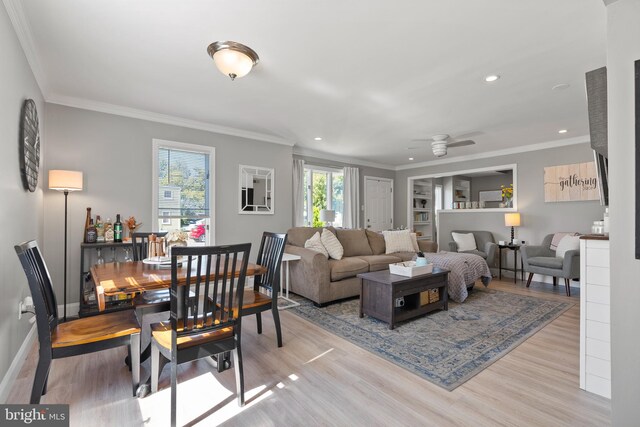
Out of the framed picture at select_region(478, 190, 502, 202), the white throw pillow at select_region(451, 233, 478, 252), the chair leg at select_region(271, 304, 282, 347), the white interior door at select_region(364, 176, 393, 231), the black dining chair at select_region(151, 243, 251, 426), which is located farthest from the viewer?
the framed picture at select_region(478, 190, 502, 202)

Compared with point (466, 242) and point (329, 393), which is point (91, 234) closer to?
point (329, 393)

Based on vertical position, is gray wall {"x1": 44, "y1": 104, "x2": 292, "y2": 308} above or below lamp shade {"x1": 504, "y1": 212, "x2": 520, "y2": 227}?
above

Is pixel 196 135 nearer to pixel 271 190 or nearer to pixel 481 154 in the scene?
pixel 271 190

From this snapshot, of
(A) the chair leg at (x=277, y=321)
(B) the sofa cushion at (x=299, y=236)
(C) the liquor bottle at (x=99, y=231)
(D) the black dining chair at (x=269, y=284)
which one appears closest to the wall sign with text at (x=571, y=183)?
(B) the sofa cushion at (x=299, y=236)

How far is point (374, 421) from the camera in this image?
172 cm

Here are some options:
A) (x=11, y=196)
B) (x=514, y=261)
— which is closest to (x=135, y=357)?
(x=11, y=196)

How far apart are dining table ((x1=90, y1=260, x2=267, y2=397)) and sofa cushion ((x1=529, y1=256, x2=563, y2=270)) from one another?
15.3 ft

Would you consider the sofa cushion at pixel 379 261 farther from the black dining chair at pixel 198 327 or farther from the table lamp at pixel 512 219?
the black dining chair at pixel 198 327

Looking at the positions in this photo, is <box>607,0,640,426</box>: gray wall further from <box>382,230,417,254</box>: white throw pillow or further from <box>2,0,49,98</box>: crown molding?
<box>382,230,417,254</box>: white throw pillow

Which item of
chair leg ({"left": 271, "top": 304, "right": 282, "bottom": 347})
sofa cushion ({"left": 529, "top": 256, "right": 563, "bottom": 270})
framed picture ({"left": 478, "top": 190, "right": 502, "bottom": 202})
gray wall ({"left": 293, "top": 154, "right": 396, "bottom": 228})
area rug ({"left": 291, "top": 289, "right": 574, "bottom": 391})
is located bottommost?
area rug ({"left": 291, "top": 289, "right": 574, "bottom": 391})

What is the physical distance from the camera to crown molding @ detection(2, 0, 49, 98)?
1.97 m

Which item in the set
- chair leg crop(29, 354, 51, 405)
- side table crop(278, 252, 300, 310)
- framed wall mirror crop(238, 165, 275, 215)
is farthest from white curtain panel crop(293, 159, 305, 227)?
chair leg crop(29, 354, 51, 405)

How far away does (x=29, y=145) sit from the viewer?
8.23ft

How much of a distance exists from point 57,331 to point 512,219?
6417mm
